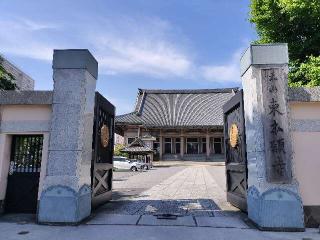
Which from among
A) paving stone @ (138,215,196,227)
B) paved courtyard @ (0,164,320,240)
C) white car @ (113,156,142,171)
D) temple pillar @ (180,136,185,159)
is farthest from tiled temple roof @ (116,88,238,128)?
paving stone @ (138,215,196,227)

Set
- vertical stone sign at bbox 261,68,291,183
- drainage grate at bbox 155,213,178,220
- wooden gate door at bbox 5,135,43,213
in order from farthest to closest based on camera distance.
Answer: wooden gate door at bbox 5,135,43,213
drainage grate at bbox 155,213,178,220
vertical stone sign at bbox 261,68,291,183

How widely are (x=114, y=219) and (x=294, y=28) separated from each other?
37.2 ft

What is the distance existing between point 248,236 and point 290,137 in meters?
2.10

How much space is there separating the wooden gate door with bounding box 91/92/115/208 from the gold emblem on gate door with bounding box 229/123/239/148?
346cm

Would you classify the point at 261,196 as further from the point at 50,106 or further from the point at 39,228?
the point at 50,106

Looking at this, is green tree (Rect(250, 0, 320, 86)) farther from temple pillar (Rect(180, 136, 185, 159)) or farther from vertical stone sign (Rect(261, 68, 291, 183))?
temple pillar (Rect(180, 136, 185, 159))

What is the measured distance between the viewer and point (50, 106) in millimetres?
6012

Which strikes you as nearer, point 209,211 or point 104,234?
point 104,234

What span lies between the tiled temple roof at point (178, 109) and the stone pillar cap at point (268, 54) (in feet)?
94.8

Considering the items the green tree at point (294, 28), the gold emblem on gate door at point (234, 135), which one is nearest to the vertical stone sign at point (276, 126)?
the gold emblem on gate door at point (234, 135)

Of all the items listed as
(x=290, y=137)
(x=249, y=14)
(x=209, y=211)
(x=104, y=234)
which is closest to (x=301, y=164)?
(x=290, y=137)

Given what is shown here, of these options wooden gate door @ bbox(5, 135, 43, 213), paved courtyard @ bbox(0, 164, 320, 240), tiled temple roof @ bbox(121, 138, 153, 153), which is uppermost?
tiled temple roof @ bbox(121, 138, 153, 153)

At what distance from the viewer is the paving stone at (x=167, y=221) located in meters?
5.39

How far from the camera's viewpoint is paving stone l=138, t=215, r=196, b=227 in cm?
539
